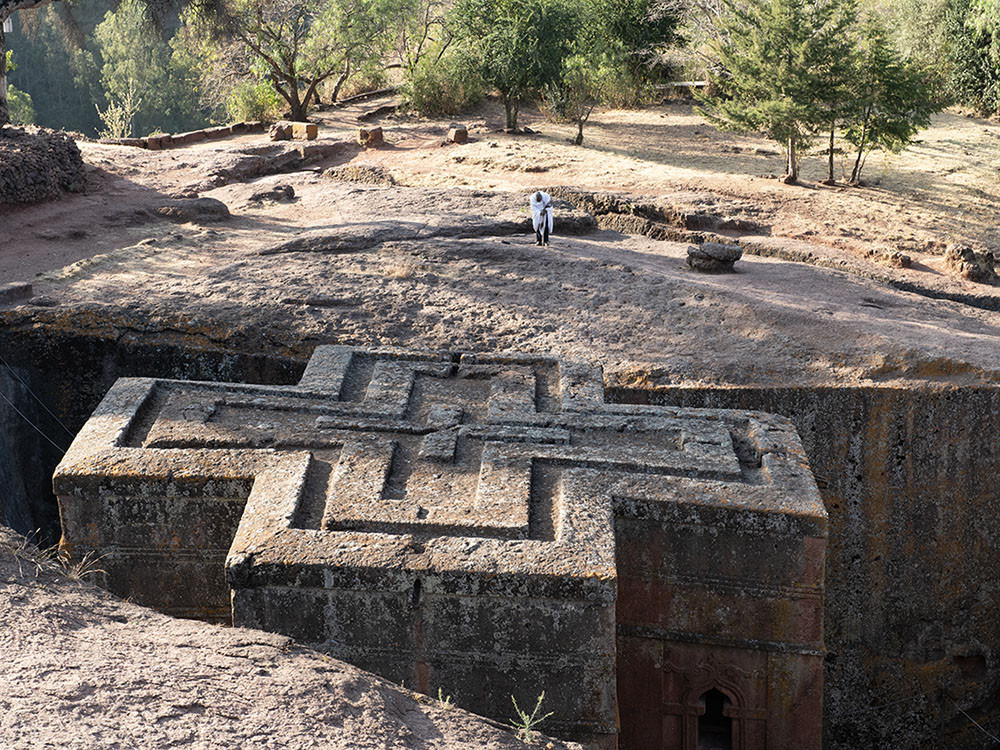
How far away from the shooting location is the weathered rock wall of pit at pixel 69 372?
6512 millimetres

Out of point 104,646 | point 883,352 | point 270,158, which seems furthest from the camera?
point 270,158

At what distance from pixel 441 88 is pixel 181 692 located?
51.0 feet

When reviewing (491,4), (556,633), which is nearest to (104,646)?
(556,633)

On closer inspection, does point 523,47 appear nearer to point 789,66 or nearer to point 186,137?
point 789,66

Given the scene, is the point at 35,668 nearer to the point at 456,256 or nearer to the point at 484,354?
the point at 484,354

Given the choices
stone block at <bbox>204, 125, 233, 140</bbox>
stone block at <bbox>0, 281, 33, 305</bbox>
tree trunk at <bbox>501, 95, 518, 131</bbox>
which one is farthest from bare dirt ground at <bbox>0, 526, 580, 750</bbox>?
stone block at <bbox>204, 125, 233, 140</bbox>

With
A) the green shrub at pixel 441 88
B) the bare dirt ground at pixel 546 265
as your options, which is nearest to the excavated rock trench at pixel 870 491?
the bare dirt ground at pixel 546 265

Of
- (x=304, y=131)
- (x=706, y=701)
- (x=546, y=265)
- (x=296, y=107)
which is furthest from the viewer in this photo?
(x=296, y=107)

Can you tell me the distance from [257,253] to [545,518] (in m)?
5.18

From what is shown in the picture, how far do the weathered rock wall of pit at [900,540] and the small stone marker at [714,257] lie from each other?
2411 mm

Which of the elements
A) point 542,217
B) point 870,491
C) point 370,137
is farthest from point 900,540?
point 370,137

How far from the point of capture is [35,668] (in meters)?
3.09

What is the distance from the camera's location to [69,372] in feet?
21.9

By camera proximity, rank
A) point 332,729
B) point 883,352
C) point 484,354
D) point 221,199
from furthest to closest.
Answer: point 221,199 < point 883,352 < point 484,354 < point 332,729
